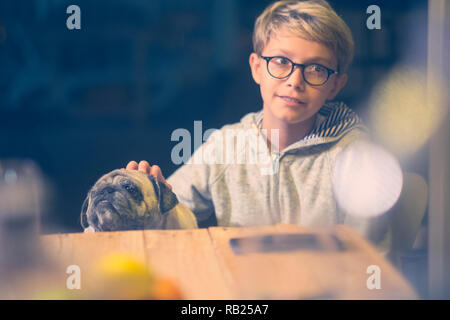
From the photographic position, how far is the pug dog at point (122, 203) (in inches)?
39.9

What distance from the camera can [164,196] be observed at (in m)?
1.07

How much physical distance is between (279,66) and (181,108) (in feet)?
0.69

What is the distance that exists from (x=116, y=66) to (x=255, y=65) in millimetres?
272

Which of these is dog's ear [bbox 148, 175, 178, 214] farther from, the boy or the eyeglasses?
the eyeglasses

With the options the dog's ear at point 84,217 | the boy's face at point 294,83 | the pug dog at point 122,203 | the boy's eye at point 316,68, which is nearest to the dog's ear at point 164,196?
the pug dog at point 122,203

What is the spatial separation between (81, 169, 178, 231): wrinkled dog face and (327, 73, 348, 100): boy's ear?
0.40 m

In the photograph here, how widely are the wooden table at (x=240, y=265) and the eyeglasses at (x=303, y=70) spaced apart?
30cm

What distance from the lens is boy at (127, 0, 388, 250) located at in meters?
A: 1.02

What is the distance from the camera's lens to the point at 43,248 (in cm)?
94

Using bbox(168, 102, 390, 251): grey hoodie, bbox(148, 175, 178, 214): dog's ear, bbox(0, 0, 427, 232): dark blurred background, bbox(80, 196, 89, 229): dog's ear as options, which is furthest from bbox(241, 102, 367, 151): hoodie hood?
bbox(80, 196, 89, 229): dog's ear

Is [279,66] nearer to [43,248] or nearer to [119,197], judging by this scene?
[119,197]

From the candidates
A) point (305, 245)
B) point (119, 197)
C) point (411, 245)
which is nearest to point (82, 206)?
point (119, 197)

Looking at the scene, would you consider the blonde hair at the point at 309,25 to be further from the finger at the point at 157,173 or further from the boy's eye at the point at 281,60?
the finger at the point at 157,173

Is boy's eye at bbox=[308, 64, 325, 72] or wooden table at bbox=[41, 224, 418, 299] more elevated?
boy's eye at bbox=[308, 64, 325, 72]
